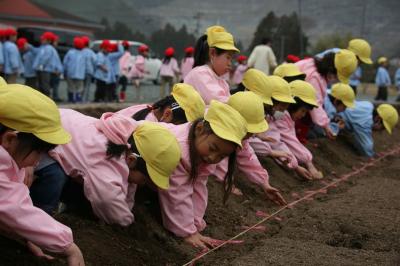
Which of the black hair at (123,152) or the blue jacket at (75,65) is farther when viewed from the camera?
the blue jacket at (75,65)

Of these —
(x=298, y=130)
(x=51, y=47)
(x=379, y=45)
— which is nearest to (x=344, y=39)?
(x=379, y=45)

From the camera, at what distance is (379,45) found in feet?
90.1

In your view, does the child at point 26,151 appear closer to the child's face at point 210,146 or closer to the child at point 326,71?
the child's face at point 210,146

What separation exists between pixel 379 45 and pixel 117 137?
25.4 metres

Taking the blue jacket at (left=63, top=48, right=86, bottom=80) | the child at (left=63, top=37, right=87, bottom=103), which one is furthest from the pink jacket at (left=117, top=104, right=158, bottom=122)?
the blue jacket at (left=63, top=48, right=86, bottom=80)

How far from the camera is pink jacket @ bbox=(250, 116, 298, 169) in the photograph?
626cm

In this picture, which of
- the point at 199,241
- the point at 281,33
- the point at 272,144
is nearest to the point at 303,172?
the point at 272,144

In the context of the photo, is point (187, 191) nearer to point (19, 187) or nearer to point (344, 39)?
point (19, 187)

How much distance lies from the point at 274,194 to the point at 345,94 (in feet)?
11.9

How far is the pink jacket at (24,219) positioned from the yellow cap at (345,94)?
20.3 ft

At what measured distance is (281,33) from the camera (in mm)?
28656

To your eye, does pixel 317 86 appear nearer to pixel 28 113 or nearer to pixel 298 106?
pixel 298 106

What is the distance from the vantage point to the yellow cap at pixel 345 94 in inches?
331

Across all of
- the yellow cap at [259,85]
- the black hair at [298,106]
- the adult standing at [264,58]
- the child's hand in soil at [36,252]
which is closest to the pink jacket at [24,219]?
the child's hand in soil at [36,252]
